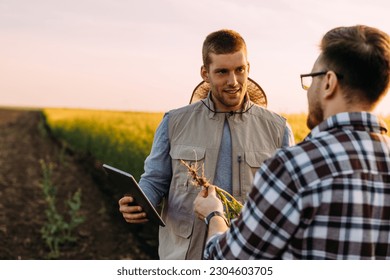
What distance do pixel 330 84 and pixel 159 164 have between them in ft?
5.07

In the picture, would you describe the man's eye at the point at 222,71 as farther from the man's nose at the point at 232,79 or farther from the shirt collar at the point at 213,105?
the shirt collar at the point at 213,105

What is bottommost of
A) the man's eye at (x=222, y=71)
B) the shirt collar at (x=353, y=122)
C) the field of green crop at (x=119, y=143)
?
the field of green crop at (x=119, y=143)

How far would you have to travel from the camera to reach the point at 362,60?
169 cm

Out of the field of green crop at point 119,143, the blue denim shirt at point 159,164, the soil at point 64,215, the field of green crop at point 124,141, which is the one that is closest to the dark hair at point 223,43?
the blue denim shirt at point 159,164

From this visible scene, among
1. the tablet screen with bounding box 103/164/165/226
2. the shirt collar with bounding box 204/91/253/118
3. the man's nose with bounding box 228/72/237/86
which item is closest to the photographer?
the tablet screen with bounding box 103/164/165/226

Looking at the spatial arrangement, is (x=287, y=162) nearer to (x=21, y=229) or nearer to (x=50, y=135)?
(x=21, y=229)

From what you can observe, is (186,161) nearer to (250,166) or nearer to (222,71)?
(250,166)

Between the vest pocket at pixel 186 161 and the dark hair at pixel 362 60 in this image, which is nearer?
the dark hair at pixel 362 60

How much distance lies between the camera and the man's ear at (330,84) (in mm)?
1692

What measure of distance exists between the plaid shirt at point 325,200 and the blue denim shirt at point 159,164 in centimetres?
142

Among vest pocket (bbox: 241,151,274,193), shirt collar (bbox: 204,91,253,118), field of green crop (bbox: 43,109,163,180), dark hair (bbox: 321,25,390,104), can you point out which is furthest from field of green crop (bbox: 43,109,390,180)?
dark hair (bbox: 321,25,390,104)

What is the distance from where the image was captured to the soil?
274 inches

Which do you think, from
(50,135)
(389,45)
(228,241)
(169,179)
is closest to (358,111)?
(389,45)

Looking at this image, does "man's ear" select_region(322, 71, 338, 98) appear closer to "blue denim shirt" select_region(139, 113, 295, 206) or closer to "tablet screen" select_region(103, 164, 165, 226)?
"tablet screen" select_region(103, 164, 165, 226)
